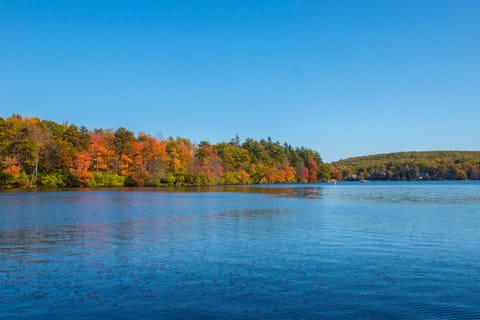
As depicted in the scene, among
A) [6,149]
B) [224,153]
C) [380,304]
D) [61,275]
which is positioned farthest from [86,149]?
[380,304]

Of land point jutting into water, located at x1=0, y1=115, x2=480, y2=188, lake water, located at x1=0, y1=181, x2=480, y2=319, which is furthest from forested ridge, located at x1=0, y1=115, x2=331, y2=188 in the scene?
lake water, located at x1=0, y1=181, x2=480, y2=319

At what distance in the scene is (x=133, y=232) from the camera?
942 inches

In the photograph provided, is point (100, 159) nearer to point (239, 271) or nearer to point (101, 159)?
point (101, 159)

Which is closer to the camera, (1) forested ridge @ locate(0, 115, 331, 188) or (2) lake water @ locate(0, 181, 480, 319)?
(2) lake water @ locate(0, 181, 480, 319)

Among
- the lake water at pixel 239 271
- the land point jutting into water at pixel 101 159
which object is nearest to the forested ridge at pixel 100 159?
the land point jutting into water at pixel 101 159

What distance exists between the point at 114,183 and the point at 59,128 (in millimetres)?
18823

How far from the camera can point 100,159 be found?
3826 inches

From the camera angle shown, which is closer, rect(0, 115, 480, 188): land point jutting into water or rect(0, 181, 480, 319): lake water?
rect(0, 181, 480, 319): lake water

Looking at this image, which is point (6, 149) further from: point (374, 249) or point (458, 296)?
point (458, 296)

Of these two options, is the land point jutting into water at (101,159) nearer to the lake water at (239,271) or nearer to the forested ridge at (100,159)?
the forested ridge at (100,159)

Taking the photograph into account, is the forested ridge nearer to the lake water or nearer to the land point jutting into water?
the land point jutting into water

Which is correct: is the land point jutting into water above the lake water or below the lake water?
above

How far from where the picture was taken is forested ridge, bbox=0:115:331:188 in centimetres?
8156

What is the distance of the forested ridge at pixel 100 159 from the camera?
81562 mm
